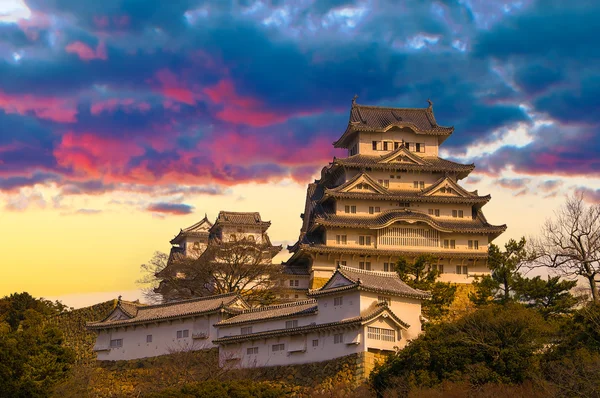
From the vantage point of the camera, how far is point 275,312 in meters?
53.7

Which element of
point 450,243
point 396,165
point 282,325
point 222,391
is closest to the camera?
point 222,391

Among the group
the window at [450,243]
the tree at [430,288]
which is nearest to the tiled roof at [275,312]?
the tree at [430,288]

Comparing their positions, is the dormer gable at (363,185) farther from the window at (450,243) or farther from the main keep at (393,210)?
the window at (450,243)

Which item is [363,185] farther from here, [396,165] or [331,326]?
[331,326]

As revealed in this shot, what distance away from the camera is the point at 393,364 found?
46156 mm

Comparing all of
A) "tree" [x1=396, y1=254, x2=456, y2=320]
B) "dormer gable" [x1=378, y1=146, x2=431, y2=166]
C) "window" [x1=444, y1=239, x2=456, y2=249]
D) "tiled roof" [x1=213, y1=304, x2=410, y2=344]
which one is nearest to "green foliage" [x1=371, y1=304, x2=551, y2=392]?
"tiled roof" [x1=213, y1=304, x2=410, y2=344]

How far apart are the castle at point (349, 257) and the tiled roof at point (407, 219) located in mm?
93

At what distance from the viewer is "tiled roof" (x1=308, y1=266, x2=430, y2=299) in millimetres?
49778

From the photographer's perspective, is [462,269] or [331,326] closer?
[331,326]

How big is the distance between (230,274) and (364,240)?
10.6 metres

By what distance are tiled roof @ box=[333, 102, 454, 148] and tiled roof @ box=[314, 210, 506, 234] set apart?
7.39 m

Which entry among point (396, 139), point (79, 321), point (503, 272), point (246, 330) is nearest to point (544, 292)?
point (503, 272)

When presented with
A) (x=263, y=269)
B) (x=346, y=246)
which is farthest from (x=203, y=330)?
(x=346, y=246)

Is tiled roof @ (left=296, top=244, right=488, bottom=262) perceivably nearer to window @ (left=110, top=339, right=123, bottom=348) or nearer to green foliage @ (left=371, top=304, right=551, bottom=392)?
window @ (left=110, top=339, right=123, bottom=348)
